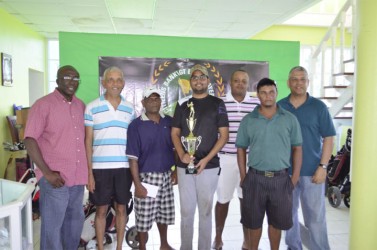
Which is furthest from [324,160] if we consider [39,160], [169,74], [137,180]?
[39,160]

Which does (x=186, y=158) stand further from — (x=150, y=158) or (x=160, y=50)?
(x=160, y=50)

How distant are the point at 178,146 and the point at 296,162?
2.85 feet

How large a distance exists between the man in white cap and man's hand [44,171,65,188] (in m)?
0.49

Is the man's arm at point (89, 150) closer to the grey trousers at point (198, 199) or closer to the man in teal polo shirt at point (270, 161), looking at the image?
the grey trousers at point (198, 199)

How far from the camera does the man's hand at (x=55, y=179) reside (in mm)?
2217

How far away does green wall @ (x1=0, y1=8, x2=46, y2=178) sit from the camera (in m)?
6.35

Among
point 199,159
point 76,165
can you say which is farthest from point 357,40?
point 76,165

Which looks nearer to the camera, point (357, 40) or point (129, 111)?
point (357, 40)

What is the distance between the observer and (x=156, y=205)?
264 cm

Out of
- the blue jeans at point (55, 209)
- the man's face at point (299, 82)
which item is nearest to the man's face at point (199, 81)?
the man's face at point (299, 82)

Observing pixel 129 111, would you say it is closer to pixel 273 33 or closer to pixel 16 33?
pixel 16 33

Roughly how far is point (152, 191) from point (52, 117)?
0.89 meters

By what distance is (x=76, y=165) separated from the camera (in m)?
2.36

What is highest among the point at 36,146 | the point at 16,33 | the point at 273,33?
the point at 273,33
